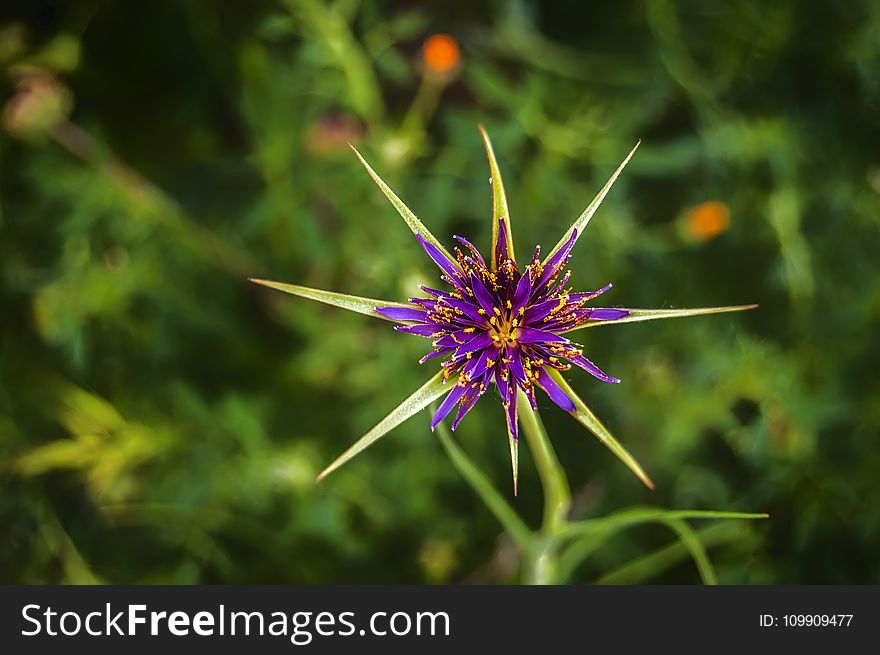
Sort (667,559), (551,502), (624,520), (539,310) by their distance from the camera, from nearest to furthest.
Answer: (539,310), (624,520), (551,502), (667,559)

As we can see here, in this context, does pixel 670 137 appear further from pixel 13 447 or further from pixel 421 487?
pixel 13 447

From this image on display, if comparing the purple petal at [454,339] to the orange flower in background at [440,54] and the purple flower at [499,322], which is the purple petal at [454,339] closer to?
the purple flower at [499,322]

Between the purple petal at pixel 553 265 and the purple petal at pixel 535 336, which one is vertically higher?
the purple petal at pixel 553 265

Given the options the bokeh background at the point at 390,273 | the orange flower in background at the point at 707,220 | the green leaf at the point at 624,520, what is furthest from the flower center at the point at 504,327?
the orange flower in background at the point at 707,220

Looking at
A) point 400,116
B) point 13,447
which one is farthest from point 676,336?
point 13,447

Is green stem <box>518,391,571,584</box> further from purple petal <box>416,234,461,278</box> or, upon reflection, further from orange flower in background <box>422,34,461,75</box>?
orange flower in background <box>422,34,461,75</box>

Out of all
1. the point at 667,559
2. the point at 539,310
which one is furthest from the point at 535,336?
the point at 667,559

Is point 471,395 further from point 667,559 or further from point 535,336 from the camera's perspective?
point 667,559
